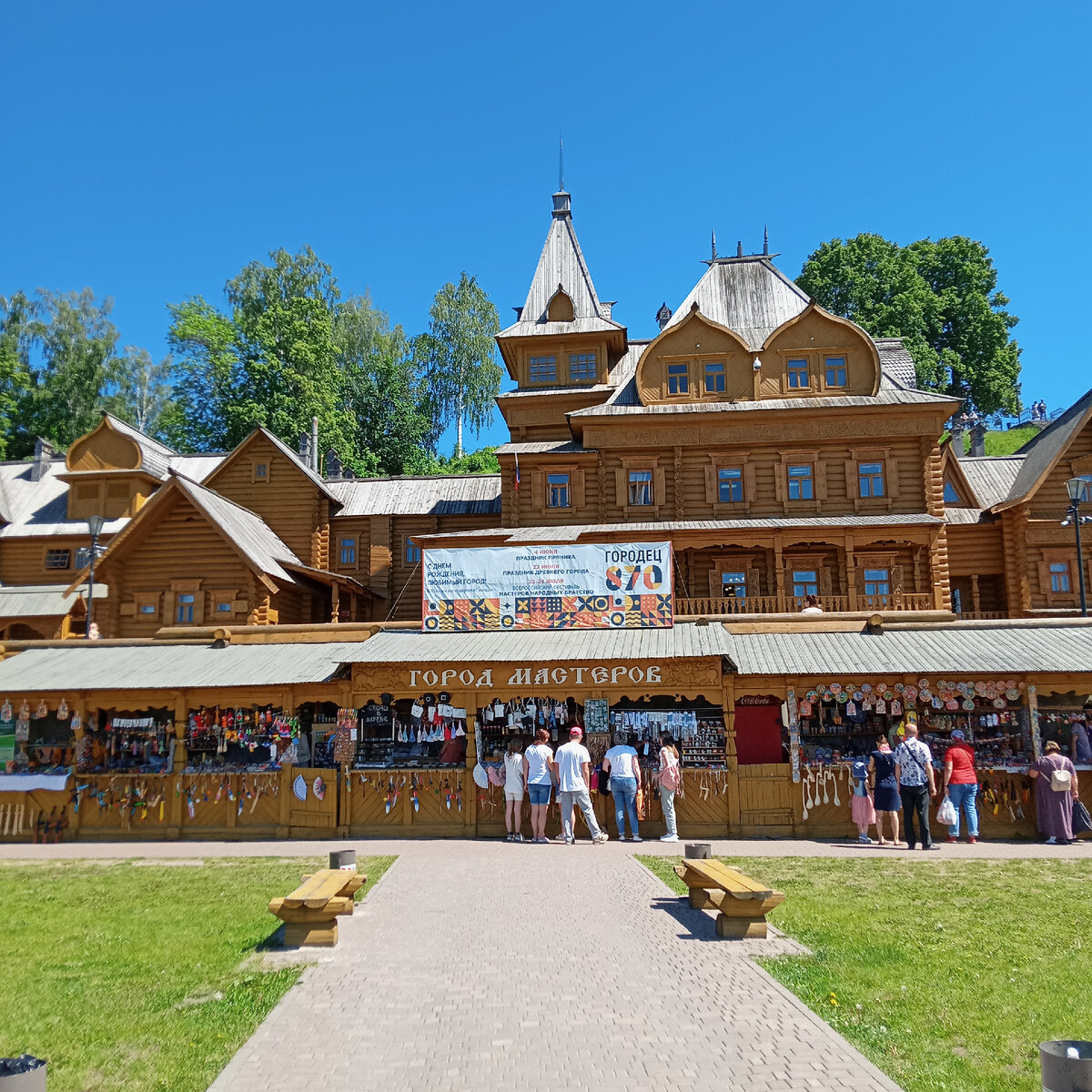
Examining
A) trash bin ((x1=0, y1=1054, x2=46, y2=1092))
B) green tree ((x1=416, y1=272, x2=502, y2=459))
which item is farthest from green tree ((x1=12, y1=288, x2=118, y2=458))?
trash bin ((x1=0, y1=1054, x2=46, y2=1092))

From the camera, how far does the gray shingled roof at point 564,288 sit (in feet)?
117

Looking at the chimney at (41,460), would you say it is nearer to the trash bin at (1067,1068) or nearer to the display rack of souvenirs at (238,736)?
the display rack of souvenirs at (238,736)

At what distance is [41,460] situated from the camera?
141ft

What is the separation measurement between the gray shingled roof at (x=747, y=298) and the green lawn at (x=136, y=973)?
2597 centimetres

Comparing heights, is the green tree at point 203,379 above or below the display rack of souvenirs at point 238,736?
above

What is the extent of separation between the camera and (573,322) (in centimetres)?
3591

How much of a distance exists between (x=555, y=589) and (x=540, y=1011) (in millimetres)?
12436

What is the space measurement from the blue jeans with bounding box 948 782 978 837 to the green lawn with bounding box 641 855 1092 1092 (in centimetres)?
227

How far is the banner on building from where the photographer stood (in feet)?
63.8

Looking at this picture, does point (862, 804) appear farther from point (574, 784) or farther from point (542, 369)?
point (542, 369)

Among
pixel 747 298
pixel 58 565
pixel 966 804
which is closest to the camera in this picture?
pixel 966 804

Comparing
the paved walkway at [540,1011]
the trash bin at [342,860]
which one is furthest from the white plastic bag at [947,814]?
the trash bin at [342,860]

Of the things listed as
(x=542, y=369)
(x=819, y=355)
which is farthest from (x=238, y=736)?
(x=819, y=355)

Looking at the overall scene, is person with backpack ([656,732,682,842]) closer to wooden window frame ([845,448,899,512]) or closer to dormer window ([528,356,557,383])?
wooden window frame ([845,448,899,512])
